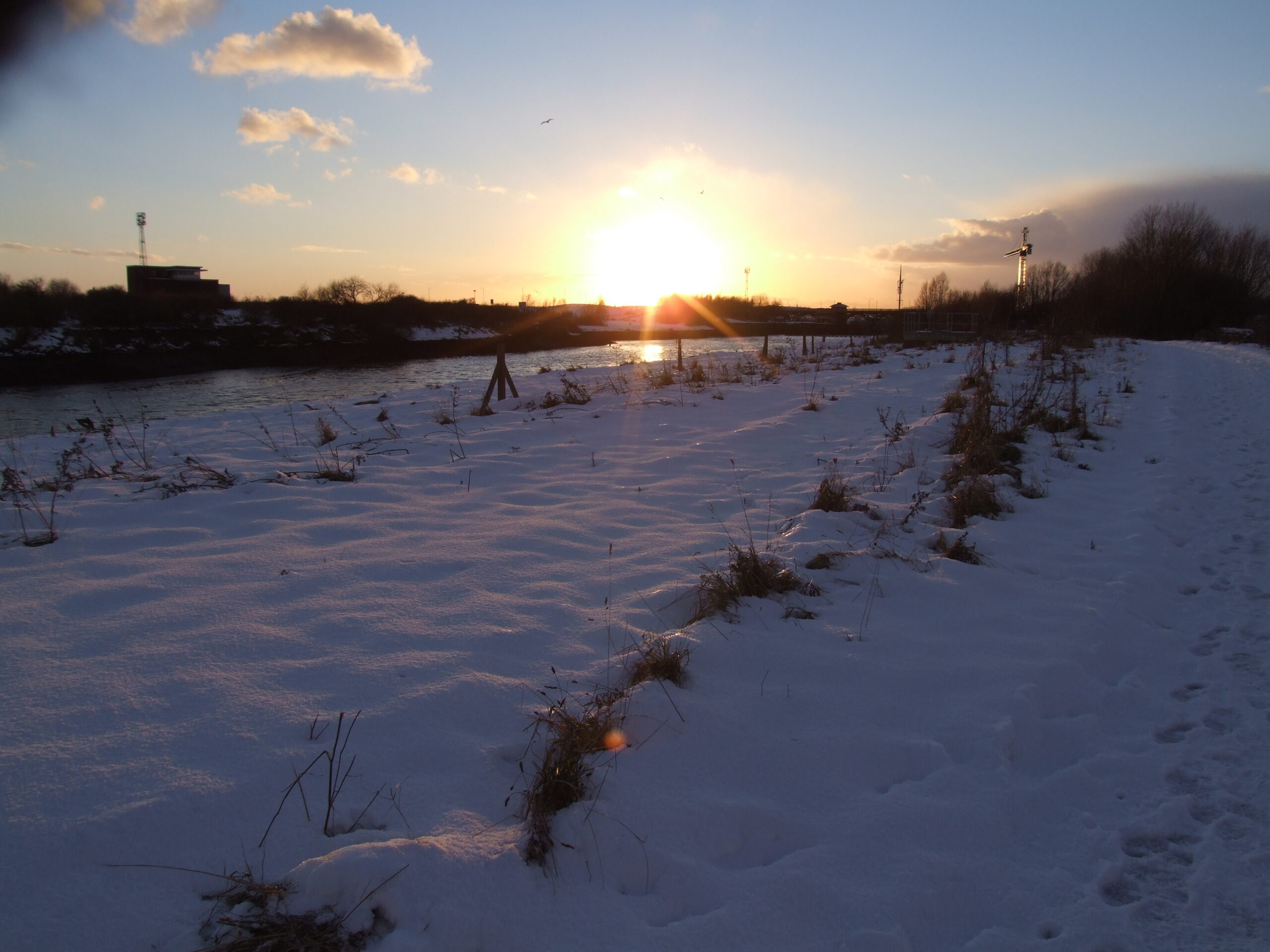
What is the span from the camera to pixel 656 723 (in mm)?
2309

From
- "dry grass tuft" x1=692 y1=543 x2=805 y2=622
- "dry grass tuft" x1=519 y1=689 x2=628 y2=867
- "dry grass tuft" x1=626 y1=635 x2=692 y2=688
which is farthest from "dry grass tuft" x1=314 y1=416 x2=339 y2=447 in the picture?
"dry grass tuft" x1=519 y1=689 x2=628 y2=867

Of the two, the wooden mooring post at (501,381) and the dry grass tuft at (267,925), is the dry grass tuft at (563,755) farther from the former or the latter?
the wooden mooring post at (501,381)

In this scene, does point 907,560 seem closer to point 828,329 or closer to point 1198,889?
point 1198,889

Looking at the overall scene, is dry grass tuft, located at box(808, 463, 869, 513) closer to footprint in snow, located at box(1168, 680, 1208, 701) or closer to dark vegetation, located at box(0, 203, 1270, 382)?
footprint in snow, located at box(1168, 680, 1208, 701)

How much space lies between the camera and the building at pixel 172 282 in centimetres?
4781

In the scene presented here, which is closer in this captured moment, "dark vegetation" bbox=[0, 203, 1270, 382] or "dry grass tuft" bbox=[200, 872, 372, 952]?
"dry grass tuft" bbox=[200, 872, 372, 952]

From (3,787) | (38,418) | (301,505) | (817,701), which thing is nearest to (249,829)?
(3,787)

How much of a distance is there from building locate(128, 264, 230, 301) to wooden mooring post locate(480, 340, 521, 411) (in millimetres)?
44467

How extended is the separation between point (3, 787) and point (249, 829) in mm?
740

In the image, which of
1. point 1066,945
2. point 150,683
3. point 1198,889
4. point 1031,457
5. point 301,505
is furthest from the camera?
point 1031,457

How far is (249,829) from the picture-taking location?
1.75 m

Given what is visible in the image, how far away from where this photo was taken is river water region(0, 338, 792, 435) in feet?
47.7

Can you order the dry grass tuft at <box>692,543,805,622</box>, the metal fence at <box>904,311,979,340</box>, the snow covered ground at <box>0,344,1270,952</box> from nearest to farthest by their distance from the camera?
the snow covered ground at <box>0,344,1270,952</box> < the dry grass tuft at <box>692,543,805,622</box> < the metal fence at <box>904,311,979,340</box>

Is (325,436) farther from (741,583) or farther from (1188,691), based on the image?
(1188,691)
